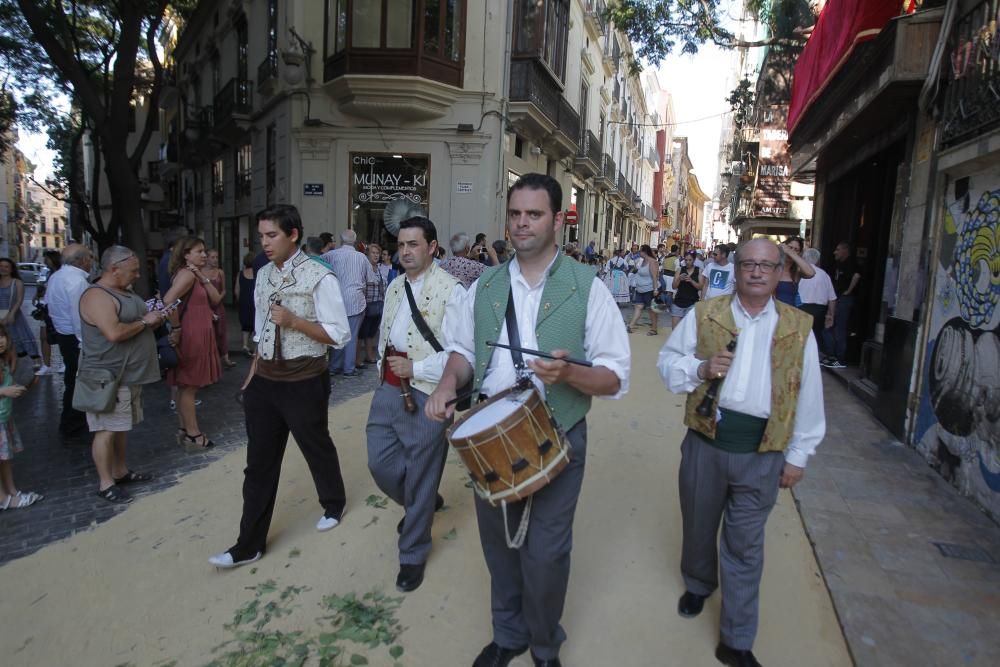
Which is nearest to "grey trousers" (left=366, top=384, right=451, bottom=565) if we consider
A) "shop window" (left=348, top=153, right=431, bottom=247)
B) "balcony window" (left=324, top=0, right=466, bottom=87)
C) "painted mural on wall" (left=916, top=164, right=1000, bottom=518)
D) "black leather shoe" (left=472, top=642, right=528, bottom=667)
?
"black leather shoe" (left=472, top=642, right=528, bottom=667)

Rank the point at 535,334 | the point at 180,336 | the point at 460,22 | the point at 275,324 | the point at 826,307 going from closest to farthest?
the point at 535,334 → the point at 275,324 → the point at 180,336 → the point at 826,307 → the point at 460,22

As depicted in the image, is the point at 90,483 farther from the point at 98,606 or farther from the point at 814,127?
the point at 814,127

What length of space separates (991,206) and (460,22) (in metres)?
12.4

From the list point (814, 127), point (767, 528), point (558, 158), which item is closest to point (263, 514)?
point (767, 528)

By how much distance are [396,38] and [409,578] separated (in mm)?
13497

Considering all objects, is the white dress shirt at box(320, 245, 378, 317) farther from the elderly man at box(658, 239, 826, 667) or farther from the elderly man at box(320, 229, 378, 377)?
the elderly man at box(658, 239, 826, 667)

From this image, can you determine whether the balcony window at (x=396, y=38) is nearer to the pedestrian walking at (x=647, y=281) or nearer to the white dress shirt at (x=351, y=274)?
the pedestrian walking at (x=647, y=281)

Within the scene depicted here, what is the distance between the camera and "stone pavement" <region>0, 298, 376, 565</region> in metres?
4.02

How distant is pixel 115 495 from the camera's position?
4.39 metres

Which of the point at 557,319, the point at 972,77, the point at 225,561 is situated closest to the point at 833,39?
the point at 972,77

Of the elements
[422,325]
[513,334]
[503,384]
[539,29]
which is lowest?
[503,384]

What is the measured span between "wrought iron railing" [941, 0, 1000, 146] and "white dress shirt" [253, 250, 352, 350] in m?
4.66

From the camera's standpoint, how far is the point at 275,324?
11.6ft

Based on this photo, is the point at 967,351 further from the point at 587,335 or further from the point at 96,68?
the point at 96,68
